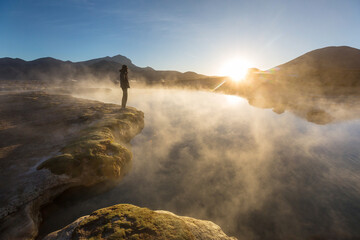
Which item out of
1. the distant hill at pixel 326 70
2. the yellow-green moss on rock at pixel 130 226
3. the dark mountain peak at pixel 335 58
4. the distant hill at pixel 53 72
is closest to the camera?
the yellow-green moss on rock at pixel 130 226

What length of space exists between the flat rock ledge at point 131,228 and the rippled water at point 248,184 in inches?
80.6

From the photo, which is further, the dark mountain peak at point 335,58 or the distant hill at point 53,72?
the distant hill at point 53,72

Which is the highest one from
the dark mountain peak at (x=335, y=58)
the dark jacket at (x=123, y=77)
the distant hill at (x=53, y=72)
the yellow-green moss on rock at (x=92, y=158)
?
the dark mountain peak at (x=335, y=58)

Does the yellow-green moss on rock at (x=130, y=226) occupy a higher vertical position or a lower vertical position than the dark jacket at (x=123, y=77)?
lower

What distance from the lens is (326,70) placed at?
40.8 metres

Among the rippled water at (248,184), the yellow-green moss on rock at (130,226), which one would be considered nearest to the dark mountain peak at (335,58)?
the rippled water at (248,184)

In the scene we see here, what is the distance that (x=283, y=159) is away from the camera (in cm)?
1002

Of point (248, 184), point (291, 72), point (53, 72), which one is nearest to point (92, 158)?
point (248, 184)

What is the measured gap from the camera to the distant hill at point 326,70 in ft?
119

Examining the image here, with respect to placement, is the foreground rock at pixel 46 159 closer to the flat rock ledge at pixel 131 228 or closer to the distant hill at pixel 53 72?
the flat rock ledge at pixel 131 228

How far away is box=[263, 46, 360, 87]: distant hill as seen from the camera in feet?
119

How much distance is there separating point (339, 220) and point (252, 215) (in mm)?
3152

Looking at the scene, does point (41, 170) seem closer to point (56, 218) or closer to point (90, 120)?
point (56, 218)

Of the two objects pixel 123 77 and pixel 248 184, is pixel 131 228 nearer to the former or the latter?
pixel 248 184
